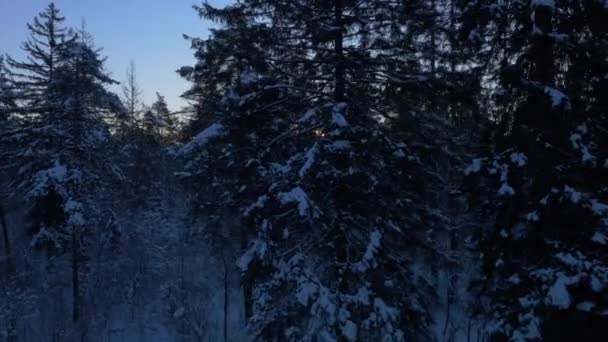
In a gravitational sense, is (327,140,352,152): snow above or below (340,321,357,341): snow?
above

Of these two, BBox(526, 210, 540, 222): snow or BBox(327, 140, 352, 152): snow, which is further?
BBox(327, 140, 352, 152): snow

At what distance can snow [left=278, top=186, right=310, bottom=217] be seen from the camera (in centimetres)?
820

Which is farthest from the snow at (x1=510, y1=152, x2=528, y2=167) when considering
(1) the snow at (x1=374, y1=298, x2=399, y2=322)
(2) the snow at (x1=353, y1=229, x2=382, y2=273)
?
(1) the snow at (x1=374, y1=298, x2=399, y2=322)

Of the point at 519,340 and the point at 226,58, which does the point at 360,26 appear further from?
the point at 519,340

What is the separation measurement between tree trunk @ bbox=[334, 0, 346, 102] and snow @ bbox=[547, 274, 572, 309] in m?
5.56

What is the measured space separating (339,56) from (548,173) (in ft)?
15.9

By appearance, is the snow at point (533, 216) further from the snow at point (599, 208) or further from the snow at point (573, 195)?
the snow at point (599, 208)

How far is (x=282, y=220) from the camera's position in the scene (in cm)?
956

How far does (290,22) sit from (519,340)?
803 centimetres

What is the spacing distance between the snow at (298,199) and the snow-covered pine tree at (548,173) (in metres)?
3.21

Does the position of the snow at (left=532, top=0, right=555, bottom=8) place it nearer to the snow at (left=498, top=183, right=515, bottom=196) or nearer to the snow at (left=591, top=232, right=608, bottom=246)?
the snow at (left=498, top=183, right=515, bottom=196)

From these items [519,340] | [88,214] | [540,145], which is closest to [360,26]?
[540,145]

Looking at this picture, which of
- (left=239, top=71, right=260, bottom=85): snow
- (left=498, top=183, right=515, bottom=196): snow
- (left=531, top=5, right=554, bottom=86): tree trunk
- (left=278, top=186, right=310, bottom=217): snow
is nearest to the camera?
(left=498, top=183, right=515, bottom=196): snow

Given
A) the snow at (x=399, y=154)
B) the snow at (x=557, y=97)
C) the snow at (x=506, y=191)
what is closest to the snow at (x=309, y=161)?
the snow at (x=399, y=154)
